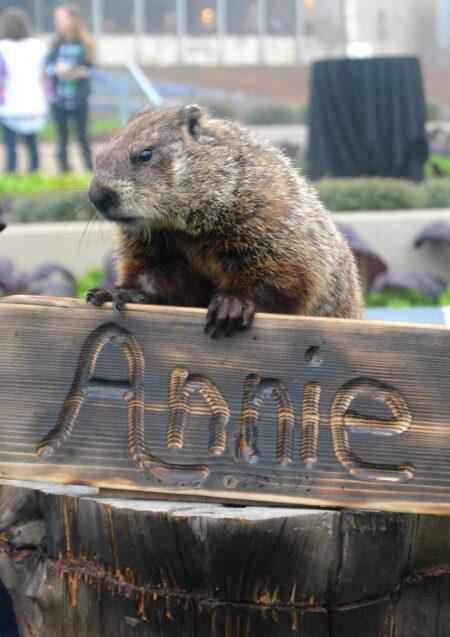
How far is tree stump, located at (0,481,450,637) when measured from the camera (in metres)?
1.87

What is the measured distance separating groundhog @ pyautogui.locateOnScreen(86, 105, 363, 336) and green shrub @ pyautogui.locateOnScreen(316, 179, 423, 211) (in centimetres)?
507

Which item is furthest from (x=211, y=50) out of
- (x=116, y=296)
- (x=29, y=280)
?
(x=116, y=296)

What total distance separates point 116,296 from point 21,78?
943 cm

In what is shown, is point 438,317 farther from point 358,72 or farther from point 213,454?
point 358,72

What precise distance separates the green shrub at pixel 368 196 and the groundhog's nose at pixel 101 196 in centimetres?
539

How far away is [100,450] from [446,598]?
0.96 m

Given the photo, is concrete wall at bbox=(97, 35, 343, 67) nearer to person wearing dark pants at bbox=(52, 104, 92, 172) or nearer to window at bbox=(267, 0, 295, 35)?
window at bbox=(267, 0, 295, 35)

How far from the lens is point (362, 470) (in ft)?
6.61

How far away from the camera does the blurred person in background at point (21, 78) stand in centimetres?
1083

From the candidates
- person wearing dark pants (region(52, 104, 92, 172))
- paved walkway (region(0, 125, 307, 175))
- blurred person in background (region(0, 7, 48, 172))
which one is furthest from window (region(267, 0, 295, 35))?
person wearing dark pants (region(52, 104, 92, 172))

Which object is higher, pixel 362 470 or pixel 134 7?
pixel 134 7

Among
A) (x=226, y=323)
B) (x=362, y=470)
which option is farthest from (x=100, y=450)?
(x=362, y=470)

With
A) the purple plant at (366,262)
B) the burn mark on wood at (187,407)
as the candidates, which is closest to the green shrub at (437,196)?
the purple plant at (366,262)

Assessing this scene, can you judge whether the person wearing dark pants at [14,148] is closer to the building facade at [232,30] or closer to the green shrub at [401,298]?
the green shrub at [401,298]
